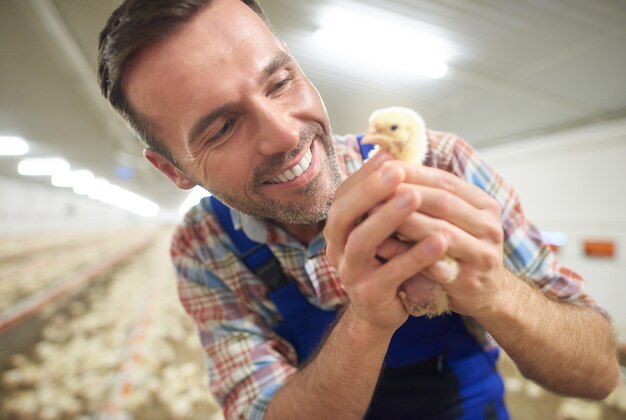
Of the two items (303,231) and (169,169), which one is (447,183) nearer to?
(303,231)

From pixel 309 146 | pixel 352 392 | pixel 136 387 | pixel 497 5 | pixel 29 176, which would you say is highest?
pixel 309 146

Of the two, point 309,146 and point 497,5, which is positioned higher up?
point 309,146

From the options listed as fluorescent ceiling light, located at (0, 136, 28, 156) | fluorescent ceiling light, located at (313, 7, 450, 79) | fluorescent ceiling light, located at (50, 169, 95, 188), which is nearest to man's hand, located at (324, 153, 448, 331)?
fluorescent ceiling light, located at (313, 7, 450, 79)

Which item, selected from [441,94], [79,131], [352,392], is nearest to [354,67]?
[441,94]

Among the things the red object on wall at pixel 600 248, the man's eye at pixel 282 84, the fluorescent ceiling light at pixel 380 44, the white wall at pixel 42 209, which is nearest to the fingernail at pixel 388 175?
the man's eye at pixel 282 84

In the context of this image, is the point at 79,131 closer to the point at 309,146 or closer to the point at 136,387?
the point at 136,387

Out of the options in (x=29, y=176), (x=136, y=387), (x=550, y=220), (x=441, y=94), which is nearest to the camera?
(x=136, y=387)

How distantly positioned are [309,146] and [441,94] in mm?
2952

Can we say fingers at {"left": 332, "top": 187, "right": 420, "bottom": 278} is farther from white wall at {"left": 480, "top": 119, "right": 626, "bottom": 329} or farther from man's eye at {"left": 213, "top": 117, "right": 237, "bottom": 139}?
white wall at {"left": 480, "top": 119, "right": 626, "bottom": 329}

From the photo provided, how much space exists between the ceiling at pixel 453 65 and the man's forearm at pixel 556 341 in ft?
4.49

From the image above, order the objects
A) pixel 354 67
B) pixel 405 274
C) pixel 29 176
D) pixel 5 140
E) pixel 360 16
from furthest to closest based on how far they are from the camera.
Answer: pixel 29 176
pixel 5 140
pixel 354 67
pixel 360 16
pixel 405 274

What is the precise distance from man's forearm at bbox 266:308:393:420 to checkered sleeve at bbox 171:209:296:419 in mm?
143

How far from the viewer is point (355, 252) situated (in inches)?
18.3

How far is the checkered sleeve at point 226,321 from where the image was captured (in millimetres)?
1016
